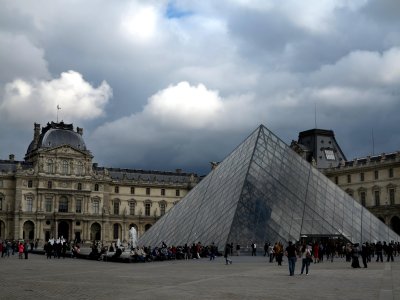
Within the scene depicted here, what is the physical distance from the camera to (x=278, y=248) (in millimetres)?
21234

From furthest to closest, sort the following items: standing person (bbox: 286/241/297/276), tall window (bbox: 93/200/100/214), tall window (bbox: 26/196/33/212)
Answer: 1. tall window (bbox: 93/200/100/214)
2. tall window (bbox: 26/196/33/212)
3. standing person (bbox: 286/241/297/276)

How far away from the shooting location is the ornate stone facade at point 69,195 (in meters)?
72.7

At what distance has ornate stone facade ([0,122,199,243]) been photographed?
238 ft

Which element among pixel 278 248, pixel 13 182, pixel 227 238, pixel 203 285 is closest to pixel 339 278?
pixel 203 285

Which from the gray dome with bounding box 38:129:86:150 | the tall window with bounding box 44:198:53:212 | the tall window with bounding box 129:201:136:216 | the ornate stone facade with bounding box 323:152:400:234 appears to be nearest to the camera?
the ornate stone facade with bounding box 323:152:400:234

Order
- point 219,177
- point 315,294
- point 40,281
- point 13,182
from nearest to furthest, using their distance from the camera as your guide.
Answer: point 315,294
point 40,281
point 219,177
point 13,182

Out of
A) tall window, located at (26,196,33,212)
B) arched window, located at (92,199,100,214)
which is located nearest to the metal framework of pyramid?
tall window, located at (26,196,33,212)

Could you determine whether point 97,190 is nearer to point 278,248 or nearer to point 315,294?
point 278,248

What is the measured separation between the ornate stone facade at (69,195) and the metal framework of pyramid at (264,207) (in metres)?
41.2

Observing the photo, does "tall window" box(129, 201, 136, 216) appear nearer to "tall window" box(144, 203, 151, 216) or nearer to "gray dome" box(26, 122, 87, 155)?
"tall window" box(144, 203, 151, 216)

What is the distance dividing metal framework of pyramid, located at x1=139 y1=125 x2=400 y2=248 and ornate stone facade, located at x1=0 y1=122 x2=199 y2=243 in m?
41.2

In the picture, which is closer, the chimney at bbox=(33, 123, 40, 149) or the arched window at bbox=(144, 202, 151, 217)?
the chimney at bbox=(33, 123, 40, 149)

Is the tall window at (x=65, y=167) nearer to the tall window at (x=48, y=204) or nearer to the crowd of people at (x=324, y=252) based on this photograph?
the tall window at (x=48, y=204)

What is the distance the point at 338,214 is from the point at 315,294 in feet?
66.3
